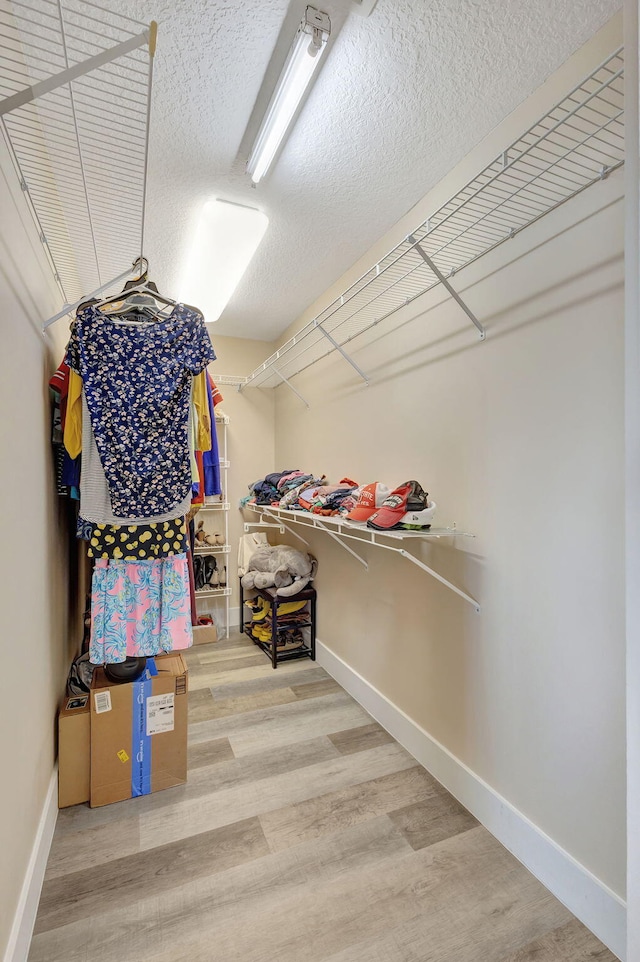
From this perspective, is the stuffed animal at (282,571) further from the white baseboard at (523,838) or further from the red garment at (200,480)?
the red garment at (200,480)

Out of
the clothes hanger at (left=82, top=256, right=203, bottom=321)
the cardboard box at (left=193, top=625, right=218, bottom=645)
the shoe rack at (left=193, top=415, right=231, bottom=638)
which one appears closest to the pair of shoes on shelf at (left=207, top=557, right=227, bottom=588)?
the shoe rack at (left=193, top=415, right=231, bottom=638)

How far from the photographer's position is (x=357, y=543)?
267cm

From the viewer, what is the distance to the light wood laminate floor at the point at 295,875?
4.21 feet

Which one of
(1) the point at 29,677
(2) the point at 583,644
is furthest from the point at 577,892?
(1) the point at 29,677

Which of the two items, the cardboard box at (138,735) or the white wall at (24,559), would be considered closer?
the white wall at (24,559)

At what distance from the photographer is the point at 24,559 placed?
1367mm

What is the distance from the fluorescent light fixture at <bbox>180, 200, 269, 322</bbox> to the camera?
6.82 ft

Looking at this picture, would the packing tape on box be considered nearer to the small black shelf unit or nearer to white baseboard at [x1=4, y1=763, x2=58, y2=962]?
white baseboard at [x1=4, y1=763, x2=58, y2=962]

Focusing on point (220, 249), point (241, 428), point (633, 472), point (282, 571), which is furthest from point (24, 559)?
point (241, 428)

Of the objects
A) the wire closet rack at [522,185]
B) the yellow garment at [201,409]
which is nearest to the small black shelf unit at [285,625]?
the yellow garment at [201,409]

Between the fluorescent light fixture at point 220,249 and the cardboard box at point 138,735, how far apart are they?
2058 mm

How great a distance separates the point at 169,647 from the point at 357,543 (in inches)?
47.8

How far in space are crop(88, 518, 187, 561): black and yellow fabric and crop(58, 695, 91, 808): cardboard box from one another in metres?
0.65

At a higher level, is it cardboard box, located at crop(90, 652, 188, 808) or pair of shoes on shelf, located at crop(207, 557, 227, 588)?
pair of shoes on shelf, located at crop(207, 557, 227, 588)
